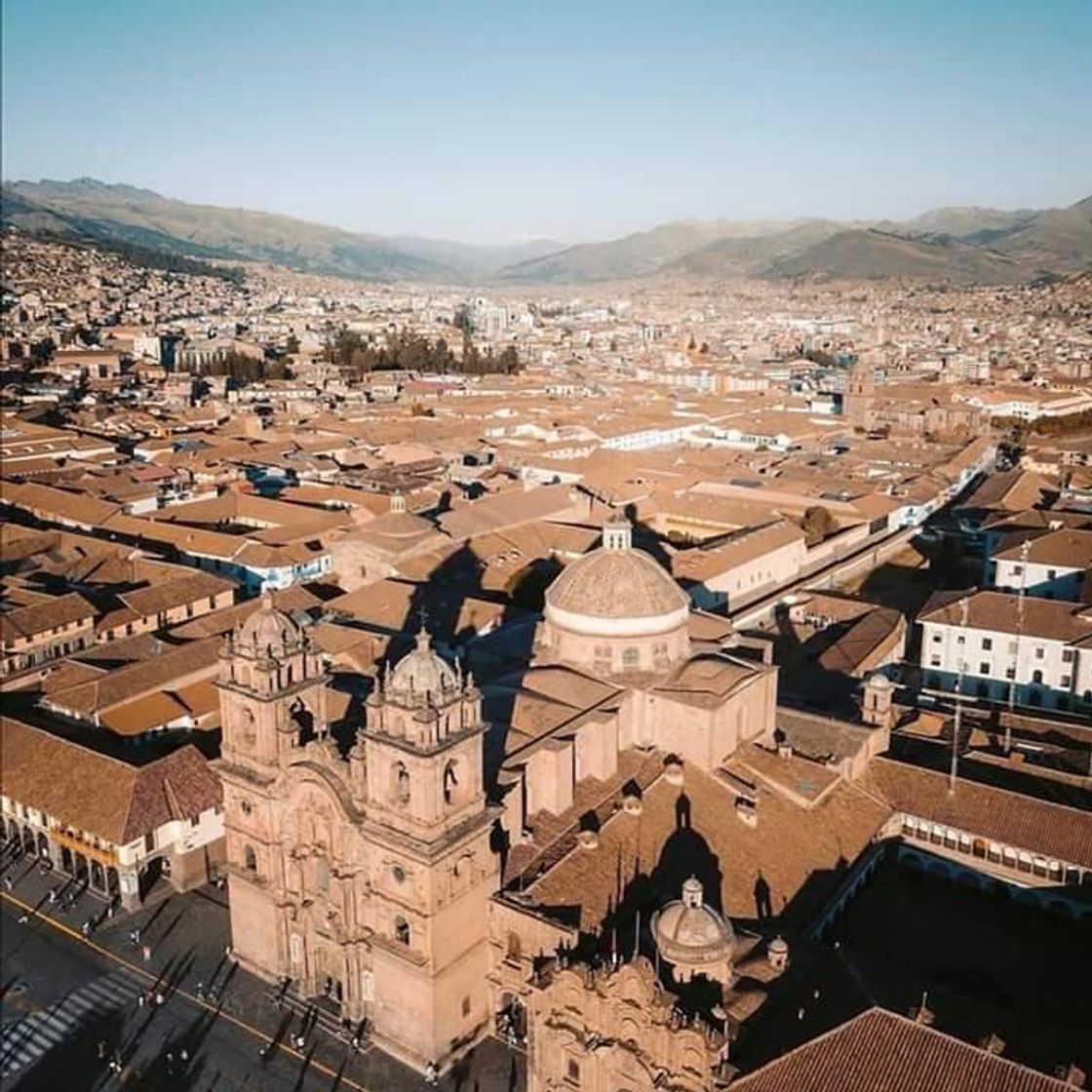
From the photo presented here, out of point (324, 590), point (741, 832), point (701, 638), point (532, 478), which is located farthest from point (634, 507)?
point (741, 832)

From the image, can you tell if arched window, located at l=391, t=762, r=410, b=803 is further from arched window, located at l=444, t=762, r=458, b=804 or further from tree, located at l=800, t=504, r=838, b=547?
tree, located at l=800, t=504, r=838, b=547

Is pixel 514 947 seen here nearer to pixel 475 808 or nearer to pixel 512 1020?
pixel 512 1020

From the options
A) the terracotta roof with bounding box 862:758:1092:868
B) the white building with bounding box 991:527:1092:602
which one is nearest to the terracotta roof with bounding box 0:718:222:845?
the terracotta roof with bounding box 862:758:1092:868

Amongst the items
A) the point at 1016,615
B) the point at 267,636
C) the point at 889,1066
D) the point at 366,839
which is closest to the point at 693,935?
the point at 889,1066

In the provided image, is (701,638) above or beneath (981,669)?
above

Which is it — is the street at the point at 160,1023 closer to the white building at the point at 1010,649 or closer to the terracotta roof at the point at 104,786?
the terracotta roof at the point at 104,786

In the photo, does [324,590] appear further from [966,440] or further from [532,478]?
[966,440]
